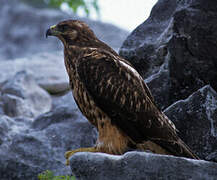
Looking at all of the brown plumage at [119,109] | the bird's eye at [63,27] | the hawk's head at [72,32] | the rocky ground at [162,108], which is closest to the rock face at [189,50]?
the rocky ground at [162,108]

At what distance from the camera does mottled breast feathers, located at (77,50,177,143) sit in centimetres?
530

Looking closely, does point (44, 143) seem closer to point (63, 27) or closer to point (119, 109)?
point (63, 27)

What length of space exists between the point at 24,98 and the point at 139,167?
19.0 feet

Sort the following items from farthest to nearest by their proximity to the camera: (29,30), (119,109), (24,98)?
(29,30)
(24,98)
(119,109)

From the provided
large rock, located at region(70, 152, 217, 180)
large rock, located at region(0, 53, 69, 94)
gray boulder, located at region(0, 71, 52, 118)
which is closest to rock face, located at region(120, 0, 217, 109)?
large rock, located at region(70, 152, 217, 180)

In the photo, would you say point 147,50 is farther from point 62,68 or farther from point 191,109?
point 62,68

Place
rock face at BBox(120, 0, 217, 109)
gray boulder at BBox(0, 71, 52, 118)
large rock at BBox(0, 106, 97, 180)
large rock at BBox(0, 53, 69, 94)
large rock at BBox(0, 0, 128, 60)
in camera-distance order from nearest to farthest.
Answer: rock face at BBox(120, 0, 217, 109)
large rock at BBox(0, 106, 97, 180)
gray boulder at BBox(0, 71, 52, 118)
large rock at BBox(0, 53, 69, 94)
large rock at BBox(0, 0, 128, 60)

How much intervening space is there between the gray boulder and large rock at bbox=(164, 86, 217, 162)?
402cm

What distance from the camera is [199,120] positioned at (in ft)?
18.6

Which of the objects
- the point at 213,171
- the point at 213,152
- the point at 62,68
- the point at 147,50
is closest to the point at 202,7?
the point at 147,50

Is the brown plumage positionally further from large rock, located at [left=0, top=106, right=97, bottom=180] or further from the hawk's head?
large rock, located at [left=0, top=106, right=97, bottom=180]

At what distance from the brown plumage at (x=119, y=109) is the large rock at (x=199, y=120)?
13.9 inches

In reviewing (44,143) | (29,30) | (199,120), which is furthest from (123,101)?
(29,30)

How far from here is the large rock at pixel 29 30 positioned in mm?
17316
